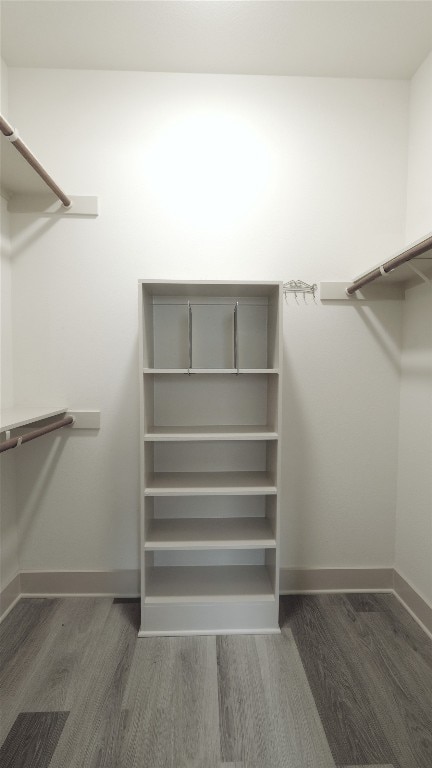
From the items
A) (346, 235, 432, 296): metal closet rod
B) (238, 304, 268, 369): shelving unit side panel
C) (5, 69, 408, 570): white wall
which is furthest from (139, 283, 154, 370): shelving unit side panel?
(346, 235, 432, 296): metal closet rod

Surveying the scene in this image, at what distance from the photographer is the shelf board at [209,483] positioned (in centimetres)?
177

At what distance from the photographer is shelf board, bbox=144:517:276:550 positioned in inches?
70.4

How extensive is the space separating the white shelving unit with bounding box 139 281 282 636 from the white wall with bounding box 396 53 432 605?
757 mm

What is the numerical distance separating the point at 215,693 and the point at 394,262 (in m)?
1.88

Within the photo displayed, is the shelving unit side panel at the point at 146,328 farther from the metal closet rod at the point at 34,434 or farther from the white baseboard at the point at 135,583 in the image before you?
the white baseboard at the point at 135,583

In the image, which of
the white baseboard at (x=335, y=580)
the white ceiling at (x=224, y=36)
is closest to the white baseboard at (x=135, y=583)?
the white baseboard at (x=335, y=580)

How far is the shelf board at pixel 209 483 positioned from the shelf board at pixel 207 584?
49 cm

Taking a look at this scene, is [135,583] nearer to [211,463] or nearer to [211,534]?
[211,534]

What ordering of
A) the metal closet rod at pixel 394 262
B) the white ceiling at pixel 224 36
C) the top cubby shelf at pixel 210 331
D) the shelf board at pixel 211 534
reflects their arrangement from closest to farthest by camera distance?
the metal closet rod at pixel 394 262 < the white ceiling at pixel 224 36 < the shelf board at pixel 211 534 < the top cubby shelf at pixel 210 331

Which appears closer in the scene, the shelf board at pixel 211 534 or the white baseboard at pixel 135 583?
the shelf board at pixel 211 534

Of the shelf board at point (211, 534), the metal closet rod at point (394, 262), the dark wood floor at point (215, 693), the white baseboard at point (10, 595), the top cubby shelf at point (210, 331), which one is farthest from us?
the top cubby shelf at point (210, 331)

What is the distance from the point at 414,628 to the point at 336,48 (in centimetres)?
288

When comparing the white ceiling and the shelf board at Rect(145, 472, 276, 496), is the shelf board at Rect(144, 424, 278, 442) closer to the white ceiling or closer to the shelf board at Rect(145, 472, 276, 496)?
the shelf board at Rect(145, 472, 276, 496)

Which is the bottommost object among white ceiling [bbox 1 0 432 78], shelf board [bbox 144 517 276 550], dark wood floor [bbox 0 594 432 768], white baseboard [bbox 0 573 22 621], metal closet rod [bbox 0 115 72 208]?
dark wood floor [bbox 0 594 432 768]
